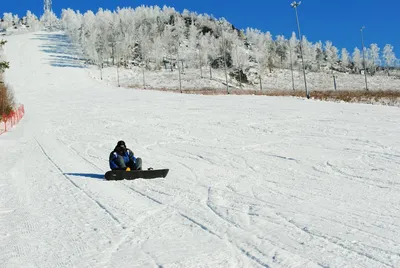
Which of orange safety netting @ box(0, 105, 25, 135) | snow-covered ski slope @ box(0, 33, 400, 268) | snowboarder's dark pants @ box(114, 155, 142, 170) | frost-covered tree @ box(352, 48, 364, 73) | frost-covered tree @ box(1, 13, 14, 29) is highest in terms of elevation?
frost-covered tree @ box(1, 13, 14, 29)

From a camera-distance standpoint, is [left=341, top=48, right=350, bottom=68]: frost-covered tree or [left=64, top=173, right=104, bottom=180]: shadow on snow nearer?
[left=64, top=173, right=104, bottom=180]: shadow on snow

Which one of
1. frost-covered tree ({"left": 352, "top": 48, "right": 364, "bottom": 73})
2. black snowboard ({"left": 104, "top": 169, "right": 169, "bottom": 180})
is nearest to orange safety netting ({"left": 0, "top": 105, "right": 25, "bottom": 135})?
black snowboard ({"left": 104, "top": 169, "right": 169, "bottom": 180})

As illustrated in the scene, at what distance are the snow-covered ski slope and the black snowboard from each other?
267mm

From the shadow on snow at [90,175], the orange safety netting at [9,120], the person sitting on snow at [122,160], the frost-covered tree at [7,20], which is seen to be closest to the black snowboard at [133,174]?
the person sitting on snow at [122,160]

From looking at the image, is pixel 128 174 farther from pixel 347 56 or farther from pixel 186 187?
pixel 347 56

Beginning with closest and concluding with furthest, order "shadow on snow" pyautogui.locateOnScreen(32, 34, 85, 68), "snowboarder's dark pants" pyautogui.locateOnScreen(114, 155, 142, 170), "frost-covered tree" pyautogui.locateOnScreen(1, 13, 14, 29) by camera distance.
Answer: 1. "snowboarder's dark pants" pyautogui.locateOnScreen(114, 155, 142, 170)
2. "shadow on snow" pyautogui.locateOnScreen(32, 34, 85, 68)
3. "frost-covered tree" pyautogui.locateOnScreen(1, 13, 14, 29)

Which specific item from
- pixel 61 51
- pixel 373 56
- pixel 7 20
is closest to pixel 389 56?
pixel 373 56

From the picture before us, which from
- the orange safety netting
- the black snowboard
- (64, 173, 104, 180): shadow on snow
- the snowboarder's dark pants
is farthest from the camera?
the orange safety netting

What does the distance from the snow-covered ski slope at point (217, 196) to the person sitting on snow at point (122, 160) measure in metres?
0.54

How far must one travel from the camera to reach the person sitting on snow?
35.0 ft

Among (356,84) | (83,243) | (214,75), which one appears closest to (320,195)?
(83,243)

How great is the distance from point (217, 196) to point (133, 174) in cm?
296

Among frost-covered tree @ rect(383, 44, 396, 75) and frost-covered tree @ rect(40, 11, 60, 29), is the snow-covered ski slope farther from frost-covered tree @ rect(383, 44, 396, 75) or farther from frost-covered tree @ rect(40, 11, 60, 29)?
frost-covered tree @ rect(40, 11, 60, 29)

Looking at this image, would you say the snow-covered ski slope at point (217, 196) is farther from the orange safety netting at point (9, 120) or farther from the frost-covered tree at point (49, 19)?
the frost-covered tree at point (49, 19)
